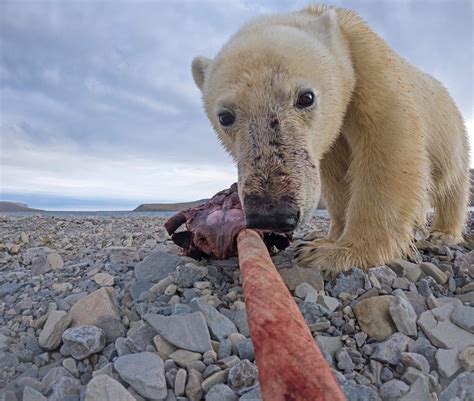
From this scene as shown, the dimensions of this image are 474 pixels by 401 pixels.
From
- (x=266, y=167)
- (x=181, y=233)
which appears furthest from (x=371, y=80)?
(x=181, y=233)

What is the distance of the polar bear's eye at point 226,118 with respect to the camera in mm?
2153

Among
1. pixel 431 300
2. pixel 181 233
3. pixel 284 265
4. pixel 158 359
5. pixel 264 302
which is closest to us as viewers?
pixel 264 302

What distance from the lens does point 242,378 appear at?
4.58 ft

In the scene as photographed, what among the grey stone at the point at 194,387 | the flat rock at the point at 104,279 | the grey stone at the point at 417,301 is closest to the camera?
the grey stone at the point at 194,387

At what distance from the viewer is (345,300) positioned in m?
2.05

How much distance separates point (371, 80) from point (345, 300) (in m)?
1.45

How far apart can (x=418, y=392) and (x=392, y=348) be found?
0.77 feet

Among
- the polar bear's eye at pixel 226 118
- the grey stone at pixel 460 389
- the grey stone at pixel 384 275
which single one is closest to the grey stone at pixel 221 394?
the grey stone at pixel 460 389

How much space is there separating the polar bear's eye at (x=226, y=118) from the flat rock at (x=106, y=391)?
1.35 metres

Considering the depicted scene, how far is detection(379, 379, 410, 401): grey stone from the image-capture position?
141 cm

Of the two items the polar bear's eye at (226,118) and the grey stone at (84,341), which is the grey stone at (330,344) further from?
the polar bear's eye at (226,118)

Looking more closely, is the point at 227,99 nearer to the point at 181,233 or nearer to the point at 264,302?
the point at 181,233

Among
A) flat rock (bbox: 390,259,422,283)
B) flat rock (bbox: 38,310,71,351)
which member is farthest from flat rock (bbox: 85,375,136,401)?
flat rock (bbox: 390,259,422,283)

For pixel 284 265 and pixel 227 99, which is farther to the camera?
pixel 284 265
